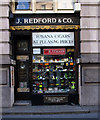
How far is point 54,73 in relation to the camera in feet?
30.1

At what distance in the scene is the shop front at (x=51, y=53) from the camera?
345 inches

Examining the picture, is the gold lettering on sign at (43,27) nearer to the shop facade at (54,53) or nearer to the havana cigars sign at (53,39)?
the shop facade at (54,53)

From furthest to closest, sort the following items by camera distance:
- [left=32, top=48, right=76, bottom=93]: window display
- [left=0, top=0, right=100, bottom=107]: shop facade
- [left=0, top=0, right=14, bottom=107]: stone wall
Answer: [left=32, top=48, right=76, bottom=93]: window display → [left=0, top=0, right=100, bottom=107]: shop facade → [left=0, top=0, right=14, bottom=107]: stone wall

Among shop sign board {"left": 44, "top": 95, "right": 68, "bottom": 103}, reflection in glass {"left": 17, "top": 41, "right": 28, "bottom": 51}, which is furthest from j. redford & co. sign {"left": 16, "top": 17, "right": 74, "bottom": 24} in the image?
shop sign board {"left": 44, "top": 95, "right": 68, "bottom": 103}

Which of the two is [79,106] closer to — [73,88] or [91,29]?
[73,88]

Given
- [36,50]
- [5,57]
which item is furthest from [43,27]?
[5,57]

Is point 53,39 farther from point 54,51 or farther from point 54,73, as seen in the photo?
point 54,73

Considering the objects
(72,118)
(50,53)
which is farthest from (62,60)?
(72,118)

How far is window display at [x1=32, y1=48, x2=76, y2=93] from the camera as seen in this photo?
9.11 meters

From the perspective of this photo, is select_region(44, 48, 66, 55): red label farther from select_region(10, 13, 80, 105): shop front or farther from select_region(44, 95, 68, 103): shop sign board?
select_region(44, 95, 68, 103): shop sign board

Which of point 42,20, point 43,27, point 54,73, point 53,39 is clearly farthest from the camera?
point 54,73

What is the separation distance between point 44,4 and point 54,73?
3.83 meters

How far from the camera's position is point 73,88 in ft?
29.9

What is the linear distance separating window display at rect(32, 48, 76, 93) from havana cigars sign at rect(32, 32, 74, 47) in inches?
20.0
